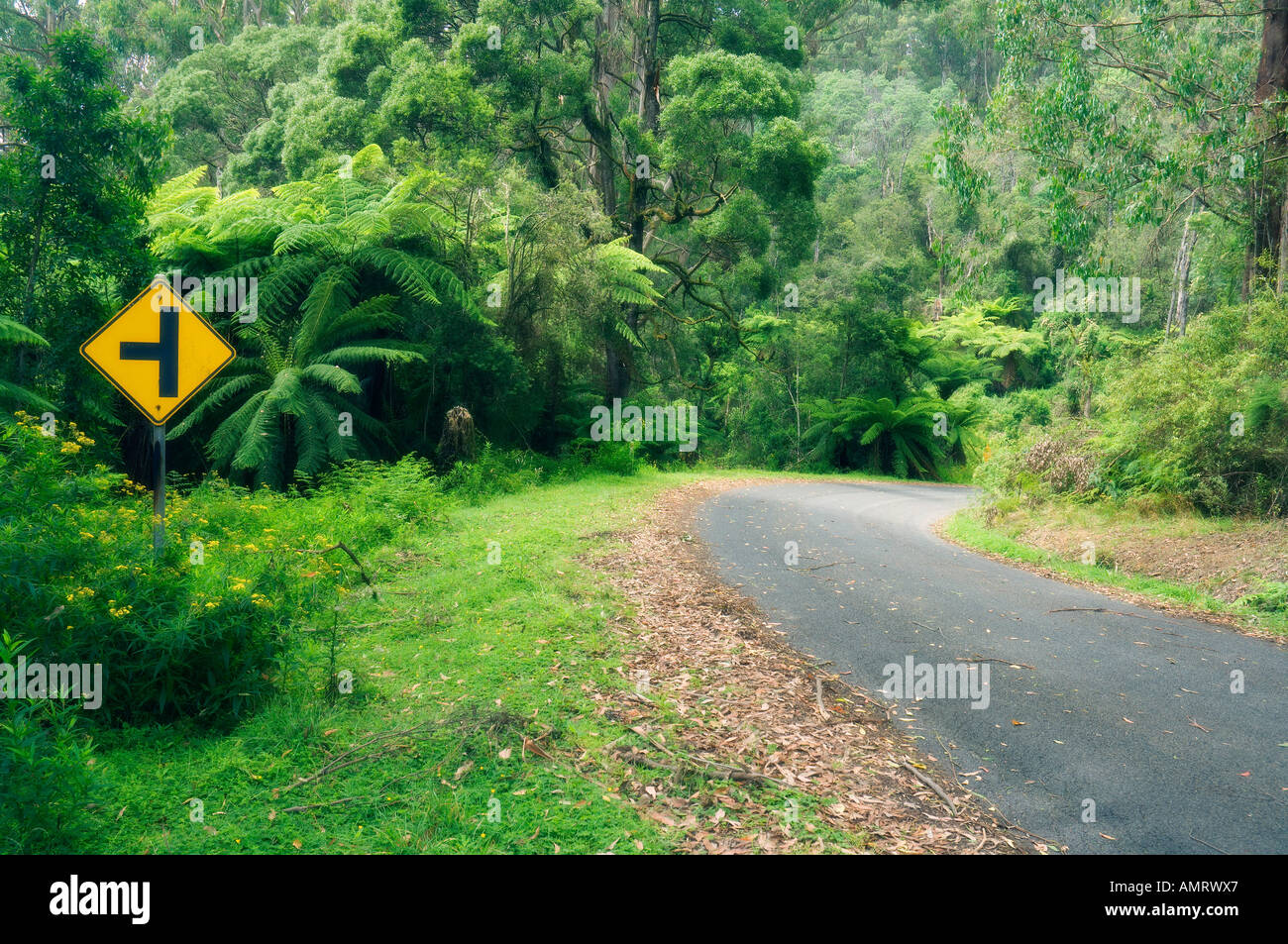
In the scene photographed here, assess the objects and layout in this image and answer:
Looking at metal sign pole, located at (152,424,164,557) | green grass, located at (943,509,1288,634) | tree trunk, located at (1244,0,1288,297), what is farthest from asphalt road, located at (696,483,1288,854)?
tree trunk, located at (1244,0,1288,297)

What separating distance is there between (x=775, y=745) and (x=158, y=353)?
467 cm

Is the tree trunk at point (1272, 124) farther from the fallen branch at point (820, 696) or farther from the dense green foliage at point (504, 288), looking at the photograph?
the fallen branch at point (820, 696)

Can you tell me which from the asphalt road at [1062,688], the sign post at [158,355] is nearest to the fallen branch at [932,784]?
the asphalt road at [1062,688]

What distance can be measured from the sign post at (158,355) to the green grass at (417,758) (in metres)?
1.78

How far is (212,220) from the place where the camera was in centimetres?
1258

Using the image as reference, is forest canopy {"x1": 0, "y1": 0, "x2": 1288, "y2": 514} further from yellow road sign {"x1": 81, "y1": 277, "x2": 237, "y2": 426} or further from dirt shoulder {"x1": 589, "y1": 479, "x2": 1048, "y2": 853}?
dirt shoulder {"x1": 589, "y1": 479, "x2": 1048, "y2": 853}

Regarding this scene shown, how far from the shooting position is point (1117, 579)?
933 cm

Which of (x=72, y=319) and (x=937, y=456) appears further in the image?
(x=937, y=456)

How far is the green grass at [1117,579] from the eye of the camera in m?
7.69

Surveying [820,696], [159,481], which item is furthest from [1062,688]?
[159,481]

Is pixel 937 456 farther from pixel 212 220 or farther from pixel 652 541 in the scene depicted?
pixel 212 220
